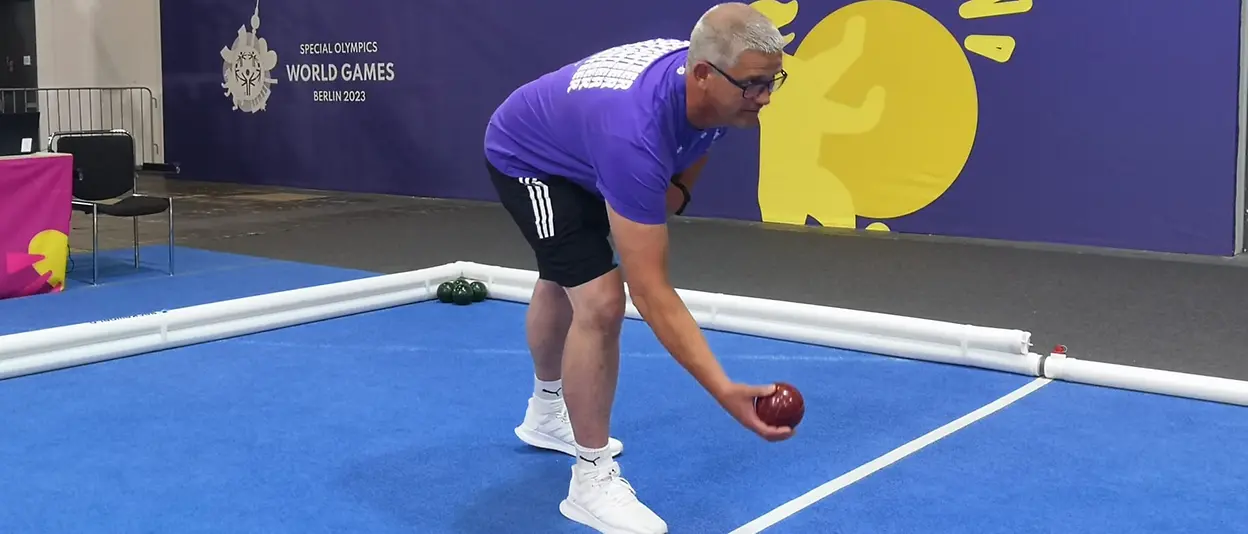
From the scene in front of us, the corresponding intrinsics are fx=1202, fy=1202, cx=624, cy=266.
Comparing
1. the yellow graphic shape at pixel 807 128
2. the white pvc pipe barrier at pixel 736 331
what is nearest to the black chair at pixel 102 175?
the white pvc pipe barrier at pixel 736 331

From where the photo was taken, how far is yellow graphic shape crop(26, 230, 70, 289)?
507 cm

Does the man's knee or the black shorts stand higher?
the black shorts

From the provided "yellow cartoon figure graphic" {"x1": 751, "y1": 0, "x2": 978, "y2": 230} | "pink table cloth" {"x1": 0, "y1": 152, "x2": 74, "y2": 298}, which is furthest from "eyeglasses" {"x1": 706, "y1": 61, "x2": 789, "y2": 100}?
"yellow cartoon figure graphic" {"x1": 751, "y1": 0, "x2": 978, "y2": 230}

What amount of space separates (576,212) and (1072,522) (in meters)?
1.16

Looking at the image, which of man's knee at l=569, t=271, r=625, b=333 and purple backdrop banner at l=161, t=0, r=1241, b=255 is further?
purple backdrop banner at l=161, t=0, r=1241, b=255

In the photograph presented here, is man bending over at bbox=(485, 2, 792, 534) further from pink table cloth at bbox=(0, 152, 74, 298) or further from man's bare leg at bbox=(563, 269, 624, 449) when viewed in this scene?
pink table cloth at bbox=(0, 152, 74, 298)

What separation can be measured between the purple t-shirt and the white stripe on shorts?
3 centimetres

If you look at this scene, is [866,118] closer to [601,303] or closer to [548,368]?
[548,368]

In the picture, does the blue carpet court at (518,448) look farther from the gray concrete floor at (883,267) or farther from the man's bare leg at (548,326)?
the gray concrete floor at (883,267)

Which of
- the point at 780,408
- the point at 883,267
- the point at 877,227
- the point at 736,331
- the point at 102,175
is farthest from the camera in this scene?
the point at 877,227

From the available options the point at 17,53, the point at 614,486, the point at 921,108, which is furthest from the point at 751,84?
the point at 17,53

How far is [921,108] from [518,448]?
4.59m

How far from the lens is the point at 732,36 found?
195 centimetres

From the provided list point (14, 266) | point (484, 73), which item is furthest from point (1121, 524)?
point (484, 73)
